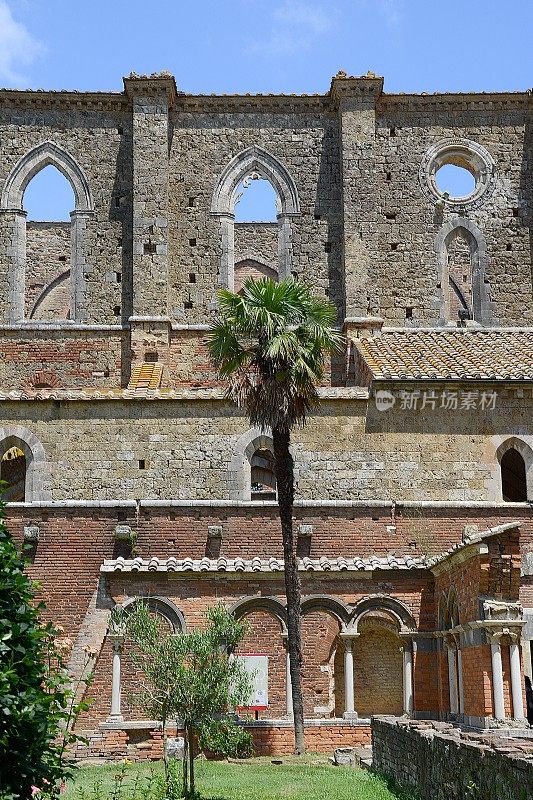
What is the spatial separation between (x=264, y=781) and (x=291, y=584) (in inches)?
174

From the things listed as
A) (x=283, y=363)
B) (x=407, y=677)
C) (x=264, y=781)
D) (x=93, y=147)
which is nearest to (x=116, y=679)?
(x=264, y=781)

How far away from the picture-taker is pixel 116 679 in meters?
21.0

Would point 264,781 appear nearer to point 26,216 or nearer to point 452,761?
point 452,761

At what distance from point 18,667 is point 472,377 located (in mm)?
18680

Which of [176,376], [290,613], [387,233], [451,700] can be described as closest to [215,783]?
[290,613]

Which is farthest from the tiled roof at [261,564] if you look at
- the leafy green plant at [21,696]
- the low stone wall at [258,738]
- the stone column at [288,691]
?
the leafy green plant at [21,696]

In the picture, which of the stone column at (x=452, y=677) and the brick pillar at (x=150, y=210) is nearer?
the stone column at (x=452, y=677)

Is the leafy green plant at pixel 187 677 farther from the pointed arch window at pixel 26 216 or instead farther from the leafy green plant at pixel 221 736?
the pointed arch window at pixel 26 216

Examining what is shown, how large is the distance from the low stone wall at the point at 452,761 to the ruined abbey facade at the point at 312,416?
2.35 metres

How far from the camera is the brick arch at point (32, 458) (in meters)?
25.5

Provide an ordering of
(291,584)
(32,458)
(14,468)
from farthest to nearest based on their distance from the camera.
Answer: (14,468), (32,458), (291,584)

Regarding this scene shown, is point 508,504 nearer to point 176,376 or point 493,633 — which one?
point 493,633

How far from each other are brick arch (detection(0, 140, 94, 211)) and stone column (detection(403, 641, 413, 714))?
15.7 meters

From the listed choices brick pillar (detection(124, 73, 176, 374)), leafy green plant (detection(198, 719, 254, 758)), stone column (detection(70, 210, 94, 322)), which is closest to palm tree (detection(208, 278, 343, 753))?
leafy green plant (detection(198, 719, 254, 758))
